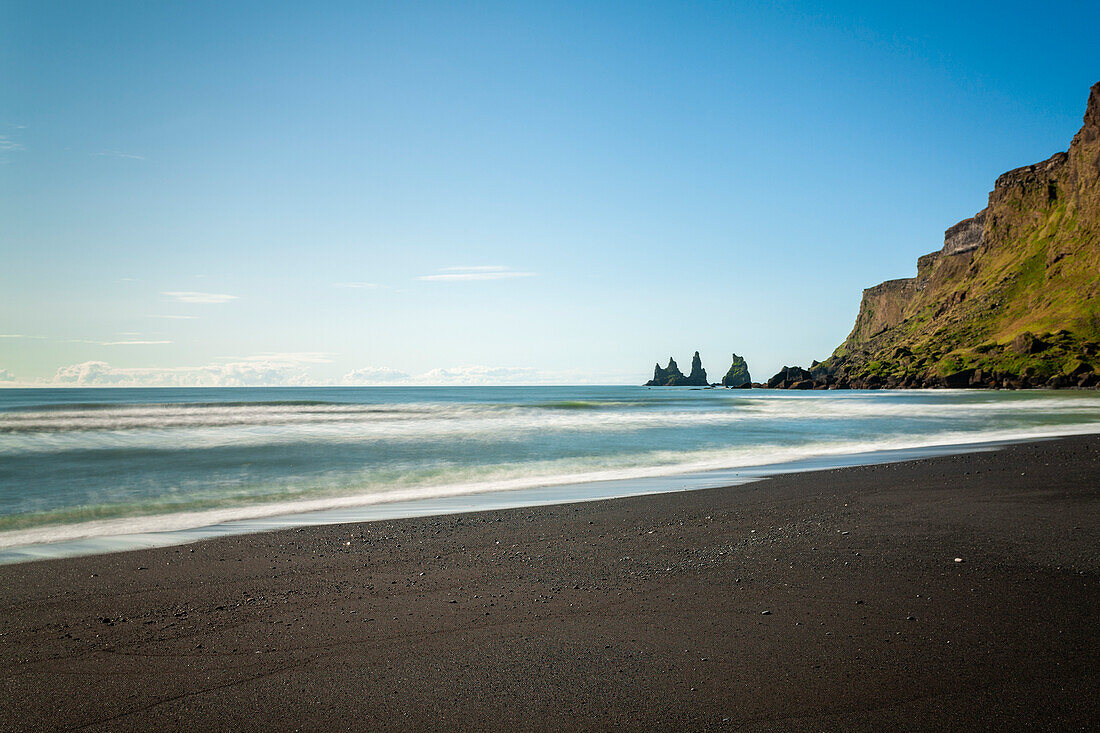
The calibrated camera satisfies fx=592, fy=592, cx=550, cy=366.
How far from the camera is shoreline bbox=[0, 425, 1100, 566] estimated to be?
743cm

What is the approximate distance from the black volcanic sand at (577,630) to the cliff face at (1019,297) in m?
89.3

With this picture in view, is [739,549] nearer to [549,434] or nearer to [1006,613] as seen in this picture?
[1006,613]

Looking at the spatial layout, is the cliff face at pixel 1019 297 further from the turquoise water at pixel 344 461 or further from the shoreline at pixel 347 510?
the shoreline at pixel 347 510

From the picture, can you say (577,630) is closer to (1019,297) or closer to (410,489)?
(410,489)

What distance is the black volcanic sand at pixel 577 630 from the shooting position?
3.13m

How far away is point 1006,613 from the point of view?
13.9ft

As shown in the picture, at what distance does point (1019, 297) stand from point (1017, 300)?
121cm

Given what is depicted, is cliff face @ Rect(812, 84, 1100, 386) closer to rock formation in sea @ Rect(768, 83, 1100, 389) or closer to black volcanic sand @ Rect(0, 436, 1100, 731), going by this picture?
rock formation in sea @ Rect(768, 83, 1100, 389)

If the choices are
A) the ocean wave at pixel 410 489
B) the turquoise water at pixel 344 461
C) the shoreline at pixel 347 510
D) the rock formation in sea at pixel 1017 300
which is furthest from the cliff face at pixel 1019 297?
the shoreline at pixel 347 510

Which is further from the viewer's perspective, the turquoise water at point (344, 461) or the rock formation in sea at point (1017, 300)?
the rock formation in sea at point (1017, 300)

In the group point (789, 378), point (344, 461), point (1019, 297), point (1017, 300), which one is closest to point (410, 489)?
point (344, 461)

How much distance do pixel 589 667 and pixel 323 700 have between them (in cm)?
152

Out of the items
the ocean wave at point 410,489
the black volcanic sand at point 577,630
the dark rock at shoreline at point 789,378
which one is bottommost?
the ocean wave at point 410,489

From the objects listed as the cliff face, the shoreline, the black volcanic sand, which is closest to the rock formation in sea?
the cliff face
